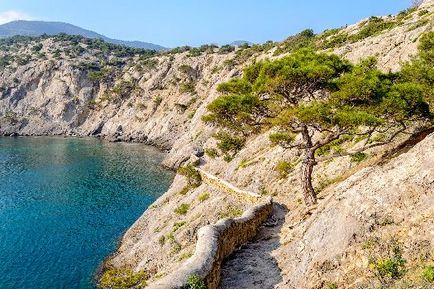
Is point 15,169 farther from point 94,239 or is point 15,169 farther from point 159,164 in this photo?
point 94,239

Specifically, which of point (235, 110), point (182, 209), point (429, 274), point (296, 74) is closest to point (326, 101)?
point (296, 74)

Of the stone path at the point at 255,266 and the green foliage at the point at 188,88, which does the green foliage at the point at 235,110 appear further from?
the green foliage at the point at 188,88

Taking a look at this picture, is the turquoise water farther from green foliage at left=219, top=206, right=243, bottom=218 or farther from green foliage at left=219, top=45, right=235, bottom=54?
green foliage at left=219, top=45, right=235, bottom=54

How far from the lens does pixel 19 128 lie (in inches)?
7357

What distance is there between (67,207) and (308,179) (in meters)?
49.8

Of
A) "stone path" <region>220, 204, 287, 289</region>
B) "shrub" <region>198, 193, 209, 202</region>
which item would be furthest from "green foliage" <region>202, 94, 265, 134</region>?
"shrub" <region>198, 193, 209, 202</region>

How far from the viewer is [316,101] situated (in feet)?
105

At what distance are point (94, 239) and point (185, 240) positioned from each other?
18.6 meters

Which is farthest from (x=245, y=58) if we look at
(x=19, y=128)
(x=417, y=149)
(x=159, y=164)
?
(x=417, y=149)

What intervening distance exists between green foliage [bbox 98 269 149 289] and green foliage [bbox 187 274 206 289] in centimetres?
2072

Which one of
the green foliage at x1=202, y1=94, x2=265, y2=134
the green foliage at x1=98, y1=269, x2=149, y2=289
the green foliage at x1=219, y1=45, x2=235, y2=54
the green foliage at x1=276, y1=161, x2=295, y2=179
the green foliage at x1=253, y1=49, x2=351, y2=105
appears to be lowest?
the green foliage at x1=98, y1=269, x2=149, y2=289

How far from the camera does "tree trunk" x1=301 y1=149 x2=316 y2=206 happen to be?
33.0 m

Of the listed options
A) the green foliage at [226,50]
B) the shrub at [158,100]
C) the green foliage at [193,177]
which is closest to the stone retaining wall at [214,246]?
the green foliage at [193,177]

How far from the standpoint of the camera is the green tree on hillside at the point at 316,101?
1165 inches
